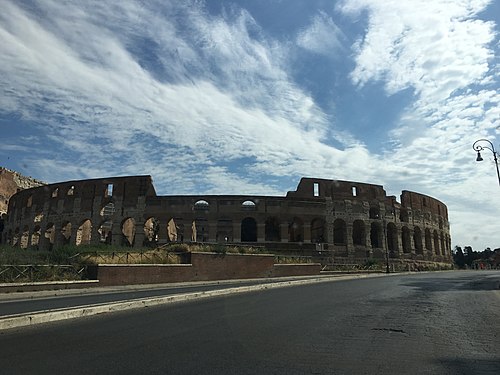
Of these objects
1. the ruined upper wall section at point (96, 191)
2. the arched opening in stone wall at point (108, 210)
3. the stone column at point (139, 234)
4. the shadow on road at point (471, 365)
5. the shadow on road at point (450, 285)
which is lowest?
the shadow on road at point (471, 365)

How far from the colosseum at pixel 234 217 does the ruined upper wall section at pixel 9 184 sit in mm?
2602

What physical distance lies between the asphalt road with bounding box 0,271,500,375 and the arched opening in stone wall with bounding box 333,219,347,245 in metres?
45.0

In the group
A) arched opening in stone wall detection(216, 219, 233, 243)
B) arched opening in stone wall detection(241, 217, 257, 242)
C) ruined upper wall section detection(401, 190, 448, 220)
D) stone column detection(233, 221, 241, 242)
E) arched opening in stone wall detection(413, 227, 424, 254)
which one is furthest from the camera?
arched opening in stone wall detection(216, 219, 233, 243)

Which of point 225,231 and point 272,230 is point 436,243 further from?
point 225,231

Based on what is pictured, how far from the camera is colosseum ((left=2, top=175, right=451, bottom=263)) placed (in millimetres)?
50656

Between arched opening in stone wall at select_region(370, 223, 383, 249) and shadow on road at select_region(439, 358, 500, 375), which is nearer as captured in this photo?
shadow on road at select_region(439, 358, 500, 375)

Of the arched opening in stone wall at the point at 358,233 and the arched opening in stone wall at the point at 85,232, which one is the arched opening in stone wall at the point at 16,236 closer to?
the arched opening in stone wall at the point at 85,232

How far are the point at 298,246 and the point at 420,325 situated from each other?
138ft

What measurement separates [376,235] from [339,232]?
5.39 metres

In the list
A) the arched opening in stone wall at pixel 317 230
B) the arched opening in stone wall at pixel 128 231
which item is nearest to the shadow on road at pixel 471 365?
the arched opening in stone wall at pixel 128 231

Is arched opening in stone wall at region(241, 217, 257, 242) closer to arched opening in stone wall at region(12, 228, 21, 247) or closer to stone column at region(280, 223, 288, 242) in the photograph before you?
stone column at region(280, 223, 288, 242)

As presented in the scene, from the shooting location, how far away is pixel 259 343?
23.6 ft

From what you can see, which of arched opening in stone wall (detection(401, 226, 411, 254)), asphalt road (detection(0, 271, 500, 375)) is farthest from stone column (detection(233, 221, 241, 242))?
asphalt road (detection(0, 271, 500, 375))

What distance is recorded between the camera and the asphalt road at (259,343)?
565 cm
